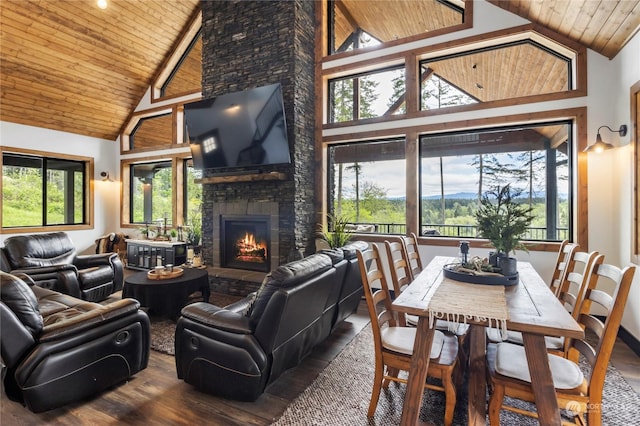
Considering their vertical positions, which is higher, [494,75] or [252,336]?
[494,75]

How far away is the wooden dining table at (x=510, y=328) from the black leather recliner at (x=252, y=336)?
2.39 ft

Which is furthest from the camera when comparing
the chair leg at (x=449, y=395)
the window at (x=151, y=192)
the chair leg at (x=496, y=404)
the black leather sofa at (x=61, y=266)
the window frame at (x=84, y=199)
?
the window at (x=151, y=192)

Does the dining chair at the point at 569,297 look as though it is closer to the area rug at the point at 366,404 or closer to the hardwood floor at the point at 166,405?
the area rug at the point at 366,404

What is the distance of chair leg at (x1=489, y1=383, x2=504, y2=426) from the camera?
5.77 ft

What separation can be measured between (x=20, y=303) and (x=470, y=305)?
2.79 meters

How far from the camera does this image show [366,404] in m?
2.24

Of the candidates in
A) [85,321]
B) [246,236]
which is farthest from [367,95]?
[85,321]

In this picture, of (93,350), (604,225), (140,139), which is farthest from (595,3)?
(140,139)

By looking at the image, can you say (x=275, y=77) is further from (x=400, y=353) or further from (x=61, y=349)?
(x=400, y=353)

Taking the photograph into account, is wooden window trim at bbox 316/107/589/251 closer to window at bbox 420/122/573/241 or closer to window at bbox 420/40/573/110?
window at bbox 420/122/573/241

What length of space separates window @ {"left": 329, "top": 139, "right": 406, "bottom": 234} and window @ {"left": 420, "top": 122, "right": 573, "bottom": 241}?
1.28 ft

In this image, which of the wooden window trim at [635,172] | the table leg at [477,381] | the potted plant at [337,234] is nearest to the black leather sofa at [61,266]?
the potted plant at [337,234]

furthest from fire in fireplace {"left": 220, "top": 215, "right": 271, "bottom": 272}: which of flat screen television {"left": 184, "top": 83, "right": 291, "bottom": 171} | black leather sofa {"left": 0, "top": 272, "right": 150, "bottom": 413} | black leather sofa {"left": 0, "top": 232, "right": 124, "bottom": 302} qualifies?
black leather sofa {"left": 0, "top": 272, "right": 150, "bottom": 413}

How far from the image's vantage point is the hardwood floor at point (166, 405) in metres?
2.06
